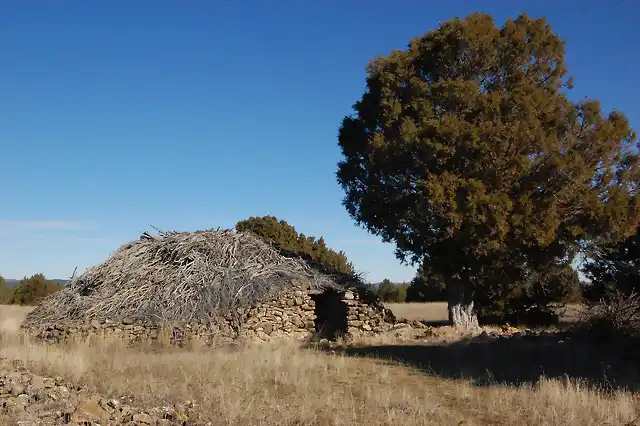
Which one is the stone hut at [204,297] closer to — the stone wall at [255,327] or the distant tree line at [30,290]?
the stone wall at [255,327]

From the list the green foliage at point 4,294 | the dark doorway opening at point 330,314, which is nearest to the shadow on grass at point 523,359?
the dark doorway opening at point 330,314

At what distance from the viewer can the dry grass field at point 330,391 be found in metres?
8.04

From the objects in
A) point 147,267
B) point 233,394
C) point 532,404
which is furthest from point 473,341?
point 147,267

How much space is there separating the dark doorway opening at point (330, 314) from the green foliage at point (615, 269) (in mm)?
10821

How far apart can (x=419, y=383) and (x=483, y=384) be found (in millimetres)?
1178

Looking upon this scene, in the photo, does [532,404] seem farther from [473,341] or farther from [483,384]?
[473,341]

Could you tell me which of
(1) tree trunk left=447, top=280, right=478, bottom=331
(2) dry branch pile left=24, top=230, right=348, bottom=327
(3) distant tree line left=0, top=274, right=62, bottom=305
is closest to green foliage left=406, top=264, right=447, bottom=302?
(1) tree trunk left=447, top=280, right=478, bottom=331

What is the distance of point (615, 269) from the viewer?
84.7ft

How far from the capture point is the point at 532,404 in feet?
28.8

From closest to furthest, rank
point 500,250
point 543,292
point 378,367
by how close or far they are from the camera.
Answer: point 378,367
point 500,250
point 543,292

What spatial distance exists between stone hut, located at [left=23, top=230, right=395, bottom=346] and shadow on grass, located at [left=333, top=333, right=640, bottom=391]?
3792 mm

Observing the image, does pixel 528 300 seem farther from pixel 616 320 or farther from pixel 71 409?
pixel 71 409

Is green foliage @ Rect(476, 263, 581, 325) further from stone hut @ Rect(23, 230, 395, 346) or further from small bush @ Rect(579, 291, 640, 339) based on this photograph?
small bush @ Rect(579, 291, 640, 339)

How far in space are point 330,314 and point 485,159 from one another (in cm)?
817
